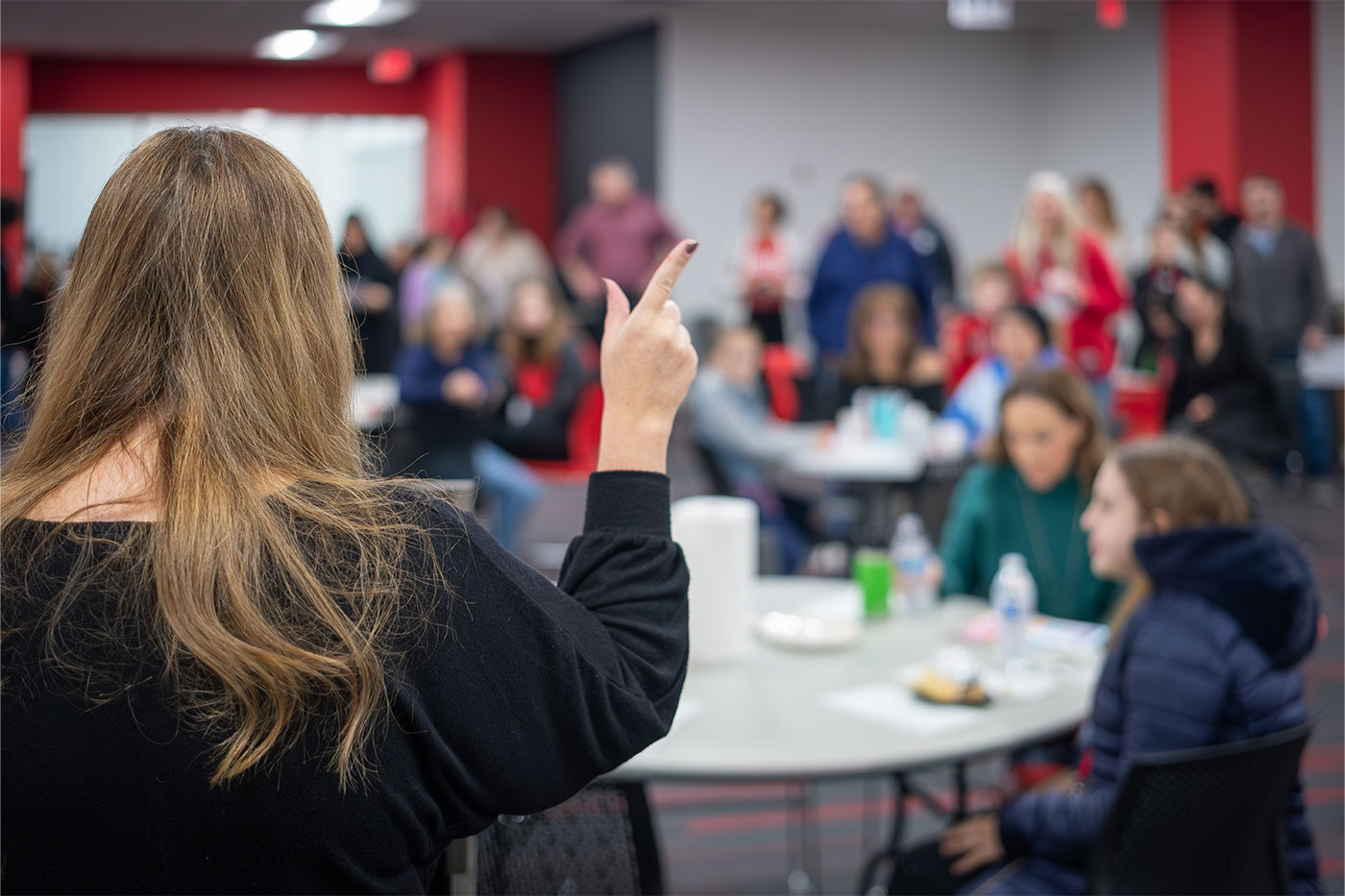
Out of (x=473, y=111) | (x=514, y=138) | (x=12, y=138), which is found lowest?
(x=12, y=138)

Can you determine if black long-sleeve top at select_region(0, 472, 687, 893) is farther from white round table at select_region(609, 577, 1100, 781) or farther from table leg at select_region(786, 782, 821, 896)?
table leg at select_region(786, 782, 821, 896)

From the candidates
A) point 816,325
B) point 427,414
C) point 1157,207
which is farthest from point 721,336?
point 1157,207

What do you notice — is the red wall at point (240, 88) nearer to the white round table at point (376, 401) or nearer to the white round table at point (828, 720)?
the white round table at point (376, 401)

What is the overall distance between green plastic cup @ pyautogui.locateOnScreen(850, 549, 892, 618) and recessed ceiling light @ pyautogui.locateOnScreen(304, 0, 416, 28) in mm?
3201

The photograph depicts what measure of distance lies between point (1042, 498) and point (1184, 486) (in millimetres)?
866

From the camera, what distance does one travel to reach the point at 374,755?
87cm

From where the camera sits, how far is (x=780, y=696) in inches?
80.7

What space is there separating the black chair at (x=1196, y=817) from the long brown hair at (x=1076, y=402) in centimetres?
113

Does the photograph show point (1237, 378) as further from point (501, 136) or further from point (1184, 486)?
point (501, 136)

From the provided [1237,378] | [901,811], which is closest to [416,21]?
[1237,378]

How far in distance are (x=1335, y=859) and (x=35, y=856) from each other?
290cm

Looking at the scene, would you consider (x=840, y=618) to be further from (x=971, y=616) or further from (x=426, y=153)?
(x=426, y=153)

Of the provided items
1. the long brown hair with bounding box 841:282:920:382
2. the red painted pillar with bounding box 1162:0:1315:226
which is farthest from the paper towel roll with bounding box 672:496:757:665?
the red painted pillar with bounding box 1162:0:1315:226

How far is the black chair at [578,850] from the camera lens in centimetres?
133
